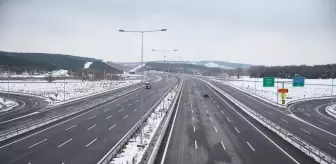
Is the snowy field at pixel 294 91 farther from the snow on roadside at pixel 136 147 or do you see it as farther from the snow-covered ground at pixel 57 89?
the snow-covered ground at pixel 57 89

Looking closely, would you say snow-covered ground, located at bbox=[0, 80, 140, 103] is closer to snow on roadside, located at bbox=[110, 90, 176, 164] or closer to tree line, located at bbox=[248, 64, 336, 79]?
snow on roadside, located at bbox=[110, 90, 176, 164]

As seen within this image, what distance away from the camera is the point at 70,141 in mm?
28141

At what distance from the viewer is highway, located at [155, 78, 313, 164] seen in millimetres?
23078

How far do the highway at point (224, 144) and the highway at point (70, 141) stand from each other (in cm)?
576

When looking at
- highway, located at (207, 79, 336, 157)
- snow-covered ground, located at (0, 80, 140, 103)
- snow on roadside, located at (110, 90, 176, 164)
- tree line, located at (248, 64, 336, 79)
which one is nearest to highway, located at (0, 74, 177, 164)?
snow on roadside, located at (110, 90, 176, 164)

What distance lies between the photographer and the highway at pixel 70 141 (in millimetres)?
22984

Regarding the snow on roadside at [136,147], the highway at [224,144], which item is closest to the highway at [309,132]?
the highway at [224,144]

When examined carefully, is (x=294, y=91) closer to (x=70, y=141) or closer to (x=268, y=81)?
(x=268, y=81)

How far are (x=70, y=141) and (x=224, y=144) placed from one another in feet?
49.0

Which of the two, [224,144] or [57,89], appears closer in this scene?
[224,144]

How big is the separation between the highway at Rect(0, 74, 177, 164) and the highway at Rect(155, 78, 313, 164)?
18.9 feet

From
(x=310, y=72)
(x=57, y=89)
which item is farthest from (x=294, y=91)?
(x=57, y=89)

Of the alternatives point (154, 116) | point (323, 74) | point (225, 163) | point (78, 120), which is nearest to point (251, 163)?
point (225, 163)

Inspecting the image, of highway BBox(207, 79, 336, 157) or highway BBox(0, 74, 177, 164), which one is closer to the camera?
highway BBox(0, 74, 177, 164)
